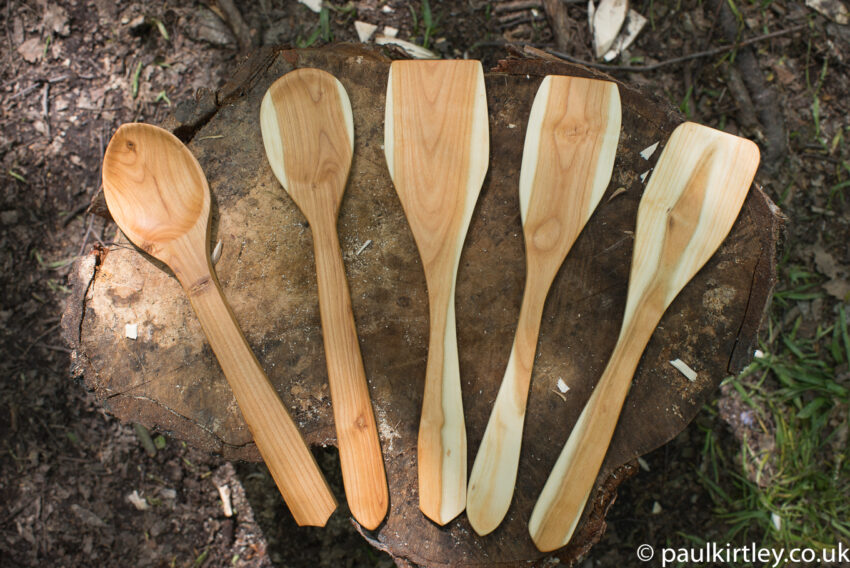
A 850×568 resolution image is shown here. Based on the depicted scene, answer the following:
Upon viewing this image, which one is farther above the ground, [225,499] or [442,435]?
[442,435]

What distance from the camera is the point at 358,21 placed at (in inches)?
79.7

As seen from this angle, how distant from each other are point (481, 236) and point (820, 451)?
4.60 ft

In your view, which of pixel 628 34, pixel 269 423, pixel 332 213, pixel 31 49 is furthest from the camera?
pixel 628 34

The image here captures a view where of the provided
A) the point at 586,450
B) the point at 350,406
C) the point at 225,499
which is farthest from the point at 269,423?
the point at 225,499

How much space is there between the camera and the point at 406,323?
50.7 inches

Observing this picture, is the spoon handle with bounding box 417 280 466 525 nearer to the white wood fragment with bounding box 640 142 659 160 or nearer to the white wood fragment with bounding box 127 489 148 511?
the white wood fragment with bounding box 640 142 659 160

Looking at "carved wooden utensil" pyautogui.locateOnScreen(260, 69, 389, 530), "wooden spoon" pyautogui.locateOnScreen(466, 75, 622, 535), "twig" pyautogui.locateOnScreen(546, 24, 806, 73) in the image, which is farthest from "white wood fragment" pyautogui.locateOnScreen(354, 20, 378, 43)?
"wooden spoon" pyautogui.locateOnScreen(466, 75, 622, 535)

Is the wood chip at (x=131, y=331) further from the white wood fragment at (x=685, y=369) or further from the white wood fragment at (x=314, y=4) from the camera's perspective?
the white wood fragment at (x=314, y=4)

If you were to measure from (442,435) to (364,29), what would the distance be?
56.6 inches

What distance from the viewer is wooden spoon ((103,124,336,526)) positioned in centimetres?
121

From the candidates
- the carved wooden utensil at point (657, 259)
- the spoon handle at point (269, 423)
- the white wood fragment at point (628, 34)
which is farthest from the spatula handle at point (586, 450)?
the white wood fragment at point (628, 34)

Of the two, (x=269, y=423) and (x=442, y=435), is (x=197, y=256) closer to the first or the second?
(x=269, y=423)

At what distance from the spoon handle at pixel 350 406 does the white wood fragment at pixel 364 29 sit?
1.07 meters

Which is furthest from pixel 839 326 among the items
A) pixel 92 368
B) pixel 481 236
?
pixel 92 368
